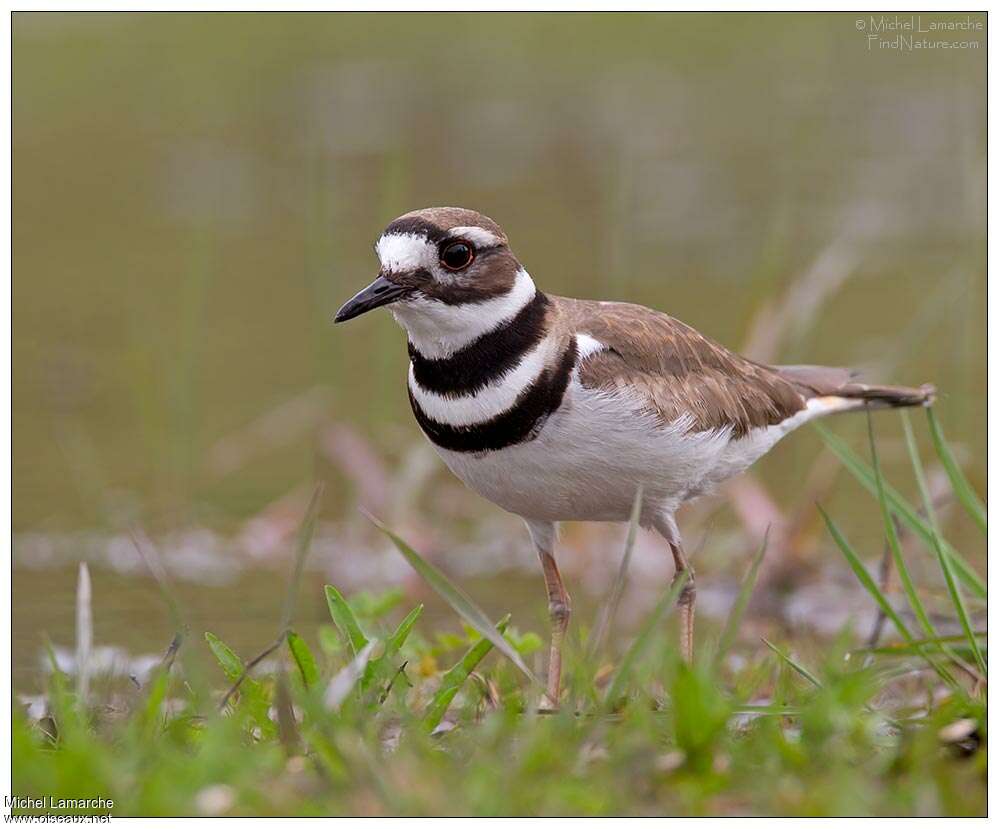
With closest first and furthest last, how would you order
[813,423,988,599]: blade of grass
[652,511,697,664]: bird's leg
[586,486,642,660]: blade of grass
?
1. [586,486,642,660]: blade of grass
2. [813,423,988,599]: blade of grass
3. [652,511,697,664]: bird's leg

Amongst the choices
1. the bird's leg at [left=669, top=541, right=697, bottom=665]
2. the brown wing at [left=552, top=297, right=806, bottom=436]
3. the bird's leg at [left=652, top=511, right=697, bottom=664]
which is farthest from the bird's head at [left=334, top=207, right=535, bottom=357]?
the bird's leg at [left=669, top=541, right=697, bottom=665]

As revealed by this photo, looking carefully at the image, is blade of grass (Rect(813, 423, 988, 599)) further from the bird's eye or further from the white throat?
the bird's eye

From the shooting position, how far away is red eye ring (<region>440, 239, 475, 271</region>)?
5.05 meters

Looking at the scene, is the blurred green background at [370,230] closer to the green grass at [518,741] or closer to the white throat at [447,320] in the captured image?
the white throat at [447,320]

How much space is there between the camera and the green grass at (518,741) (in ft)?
11.9

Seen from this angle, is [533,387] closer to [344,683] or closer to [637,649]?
[637,649]

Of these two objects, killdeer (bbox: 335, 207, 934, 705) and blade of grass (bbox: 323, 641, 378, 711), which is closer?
blade of grass (bbox: 323, 641, 378, 711)

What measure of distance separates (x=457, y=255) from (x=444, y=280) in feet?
0.32

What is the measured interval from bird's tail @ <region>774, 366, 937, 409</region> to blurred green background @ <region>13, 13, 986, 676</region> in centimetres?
98

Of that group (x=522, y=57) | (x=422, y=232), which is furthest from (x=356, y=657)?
(x=522, y=57)

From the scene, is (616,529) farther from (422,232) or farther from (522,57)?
(522,57)

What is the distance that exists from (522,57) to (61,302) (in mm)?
7810

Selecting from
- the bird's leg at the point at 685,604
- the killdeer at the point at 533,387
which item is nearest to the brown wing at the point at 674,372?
the killdeer at the point at 533,387

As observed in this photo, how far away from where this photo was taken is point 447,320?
5027mm
